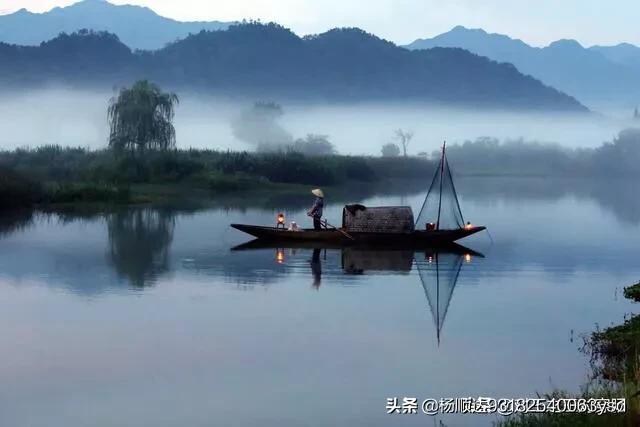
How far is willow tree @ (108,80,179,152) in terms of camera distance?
59438 mm

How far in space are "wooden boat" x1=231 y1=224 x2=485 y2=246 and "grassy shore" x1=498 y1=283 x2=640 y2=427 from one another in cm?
1365

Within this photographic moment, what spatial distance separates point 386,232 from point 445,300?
30.7 feet

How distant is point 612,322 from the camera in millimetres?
18984

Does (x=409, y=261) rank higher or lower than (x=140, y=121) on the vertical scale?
lower

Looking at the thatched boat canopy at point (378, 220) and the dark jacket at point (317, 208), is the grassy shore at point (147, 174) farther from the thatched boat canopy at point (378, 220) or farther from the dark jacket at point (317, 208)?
the thatched boat canopy at point (378, 220)

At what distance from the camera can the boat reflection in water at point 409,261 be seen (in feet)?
75.6

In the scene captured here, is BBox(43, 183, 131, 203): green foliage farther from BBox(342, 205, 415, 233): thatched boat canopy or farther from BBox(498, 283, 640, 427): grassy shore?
BBox(498, 283, 640, 427): grassy shore

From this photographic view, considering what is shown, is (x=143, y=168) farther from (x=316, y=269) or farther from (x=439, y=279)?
(x=439, y=279)

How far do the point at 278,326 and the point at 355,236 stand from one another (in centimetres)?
1287

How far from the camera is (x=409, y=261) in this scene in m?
28.6

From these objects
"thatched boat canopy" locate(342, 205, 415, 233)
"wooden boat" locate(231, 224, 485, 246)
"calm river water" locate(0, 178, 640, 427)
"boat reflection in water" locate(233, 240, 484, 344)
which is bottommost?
"calm river water" locate(0, 178, 640, 427)

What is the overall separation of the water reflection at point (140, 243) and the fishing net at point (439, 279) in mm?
7739

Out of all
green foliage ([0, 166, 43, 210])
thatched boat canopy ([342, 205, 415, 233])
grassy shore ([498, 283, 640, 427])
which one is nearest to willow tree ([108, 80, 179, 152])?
green foliage ([0, 166, 43, 210])

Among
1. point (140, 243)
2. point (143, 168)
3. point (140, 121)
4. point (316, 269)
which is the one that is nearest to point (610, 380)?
point (316, 269)
